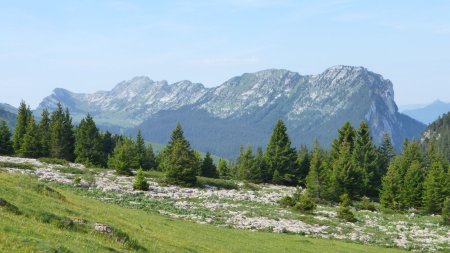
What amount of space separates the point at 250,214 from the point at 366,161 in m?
46.9

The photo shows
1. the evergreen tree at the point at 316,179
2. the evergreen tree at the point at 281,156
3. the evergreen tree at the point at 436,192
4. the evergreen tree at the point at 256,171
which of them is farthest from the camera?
the evergreen tree at the point at 281,156

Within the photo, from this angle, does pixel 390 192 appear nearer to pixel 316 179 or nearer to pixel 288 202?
pixel 316 179

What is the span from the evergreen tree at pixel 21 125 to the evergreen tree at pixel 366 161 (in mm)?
73413

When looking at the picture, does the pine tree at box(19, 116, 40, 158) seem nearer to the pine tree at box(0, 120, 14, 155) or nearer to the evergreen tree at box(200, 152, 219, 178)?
the pine tree at box(0, 120, 14, 155)

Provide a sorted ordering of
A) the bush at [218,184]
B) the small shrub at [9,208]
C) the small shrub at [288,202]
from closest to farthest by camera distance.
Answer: the small shrub at [9,208]
the small shrub at [288,202]
the bush at [218,184]

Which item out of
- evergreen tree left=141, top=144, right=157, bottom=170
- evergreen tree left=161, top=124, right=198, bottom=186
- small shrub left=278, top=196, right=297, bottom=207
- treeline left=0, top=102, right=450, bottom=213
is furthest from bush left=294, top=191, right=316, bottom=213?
evergreen tree left=141, top=144, right=157, bottom=170

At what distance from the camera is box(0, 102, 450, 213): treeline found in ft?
251

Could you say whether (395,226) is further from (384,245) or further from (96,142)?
(96,142)

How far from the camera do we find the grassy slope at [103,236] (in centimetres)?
1669

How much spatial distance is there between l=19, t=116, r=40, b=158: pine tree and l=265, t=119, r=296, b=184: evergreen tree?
5071 centimetres

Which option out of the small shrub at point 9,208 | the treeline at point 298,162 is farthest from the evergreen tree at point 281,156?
the small shrub at point 9,208

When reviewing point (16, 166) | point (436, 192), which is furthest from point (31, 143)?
point (436, 192)

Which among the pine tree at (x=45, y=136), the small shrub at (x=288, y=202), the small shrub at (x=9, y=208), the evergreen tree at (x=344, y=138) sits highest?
the evergreen tree at (x=344, y=138)

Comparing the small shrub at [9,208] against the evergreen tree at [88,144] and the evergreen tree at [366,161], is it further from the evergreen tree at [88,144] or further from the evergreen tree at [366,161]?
the evergreen tree at [88,144]
